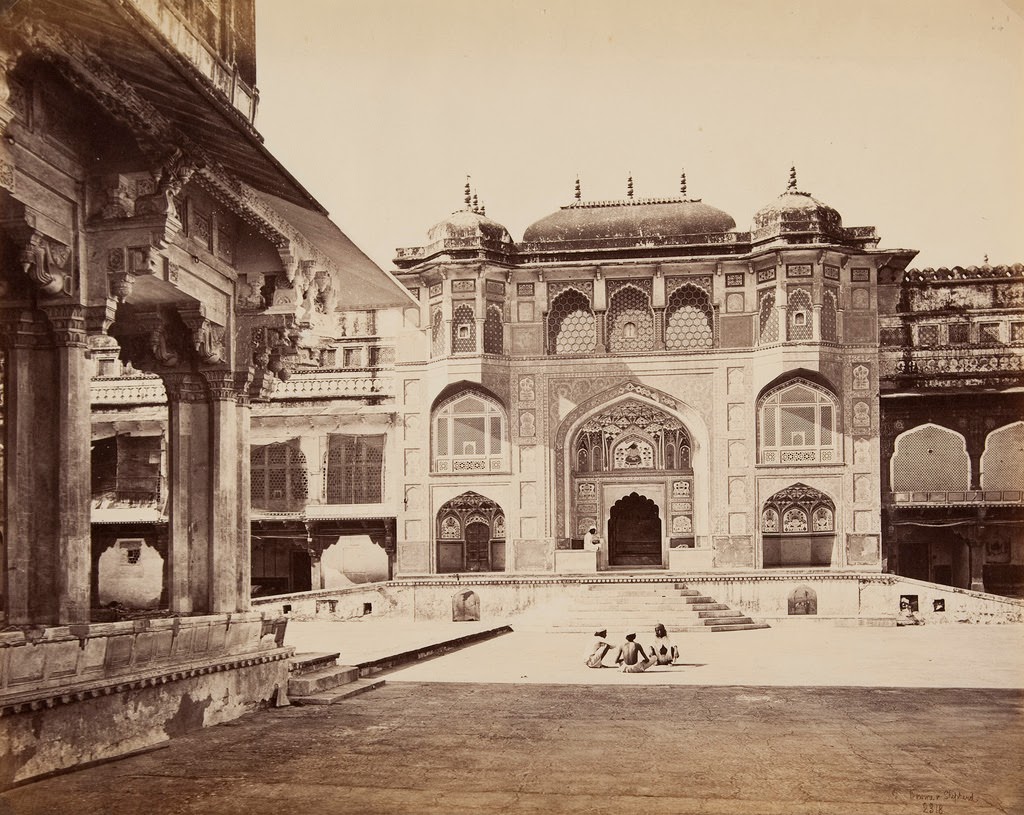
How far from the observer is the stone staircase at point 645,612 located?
20875mm

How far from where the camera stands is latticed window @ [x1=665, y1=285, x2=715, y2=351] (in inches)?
999

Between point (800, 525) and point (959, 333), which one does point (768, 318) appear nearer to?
point (800, 525)

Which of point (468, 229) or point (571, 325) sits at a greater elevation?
point (468, 229)

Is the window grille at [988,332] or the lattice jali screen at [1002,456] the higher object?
the window grille at [988,332]

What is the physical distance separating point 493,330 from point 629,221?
4.10m

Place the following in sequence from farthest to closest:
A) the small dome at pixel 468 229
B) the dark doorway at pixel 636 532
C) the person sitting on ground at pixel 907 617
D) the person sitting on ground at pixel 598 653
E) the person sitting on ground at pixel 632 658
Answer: the dark doorway at pixel 636 532 < the small dome at pixel 468 229 < the person sitting on ground at pixel 907 617 < the person sitting on ground at pixel 598 653 < the person sitting on ground at pixel 632 658

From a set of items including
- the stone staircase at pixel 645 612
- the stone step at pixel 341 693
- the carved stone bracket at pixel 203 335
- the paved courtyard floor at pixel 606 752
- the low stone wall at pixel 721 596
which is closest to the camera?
the paved courtyard floor at pixel 606 752

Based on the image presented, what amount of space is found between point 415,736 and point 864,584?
1694cm

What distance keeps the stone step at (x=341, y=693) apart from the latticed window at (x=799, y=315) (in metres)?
14.7

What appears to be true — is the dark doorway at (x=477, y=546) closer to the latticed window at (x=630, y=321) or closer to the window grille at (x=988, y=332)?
the latticed window at (x=630, y=321)

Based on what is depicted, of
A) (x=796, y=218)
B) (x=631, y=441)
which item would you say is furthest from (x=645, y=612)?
(x=796, y=218)

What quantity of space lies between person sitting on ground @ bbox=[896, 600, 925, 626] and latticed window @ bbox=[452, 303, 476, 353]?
32.7 feet

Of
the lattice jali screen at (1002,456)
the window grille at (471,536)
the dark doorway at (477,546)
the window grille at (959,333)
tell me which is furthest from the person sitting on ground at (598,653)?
the window grille at (959,333)

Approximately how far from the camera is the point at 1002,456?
24.8m
